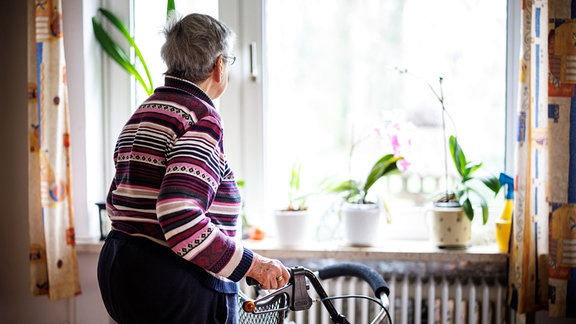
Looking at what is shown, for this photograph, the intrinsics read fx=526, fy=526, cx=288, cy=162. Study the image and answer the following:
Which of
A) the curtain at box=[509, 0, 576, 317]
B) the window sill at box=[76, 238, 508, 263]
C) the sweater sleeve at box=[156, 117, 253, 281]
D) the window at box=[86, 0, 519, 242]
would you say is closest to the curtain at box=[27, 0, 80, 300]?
the window sill at box=[76, 238, 508, 263]

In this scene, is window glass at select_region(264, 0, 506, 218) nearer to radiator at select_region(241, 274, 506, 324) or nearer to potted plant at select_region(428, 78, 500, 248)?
potted plant at select_region(428, 78, 500, 248)

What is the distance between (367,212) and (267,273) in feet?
2.77

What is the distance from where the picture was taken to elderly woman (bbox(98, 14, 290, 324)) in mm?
1008

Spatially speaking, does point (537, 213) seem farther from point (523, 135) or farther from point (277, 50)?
point (277, 50)

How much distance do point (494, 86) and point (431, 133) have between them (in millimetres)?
302

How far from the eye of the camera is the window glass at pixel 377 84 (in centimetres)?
207

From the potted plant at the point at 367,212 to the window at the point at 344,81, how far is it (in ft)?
0.62

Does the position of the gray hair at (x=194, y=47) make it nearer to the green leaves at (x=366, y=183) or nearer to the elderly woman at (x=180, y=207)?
the elderly woman at (x=180, y=207)

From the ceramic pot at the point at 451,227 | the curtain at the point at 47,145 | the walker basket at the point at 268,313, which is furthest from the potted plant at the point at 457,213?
the curtain at the point at 47,145

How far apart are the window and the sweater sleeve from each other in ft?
3.48

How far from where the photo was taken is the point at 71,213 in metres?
1.89

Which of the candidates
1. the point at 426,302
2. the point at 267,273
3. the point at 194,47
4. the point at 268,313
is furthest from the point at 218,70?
the point at 426,302

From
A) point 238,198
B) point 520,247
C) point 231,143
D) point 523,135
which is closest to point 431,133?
point 523,135

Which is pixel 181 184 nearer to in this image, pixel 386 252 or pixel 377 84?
pixel 386 252
